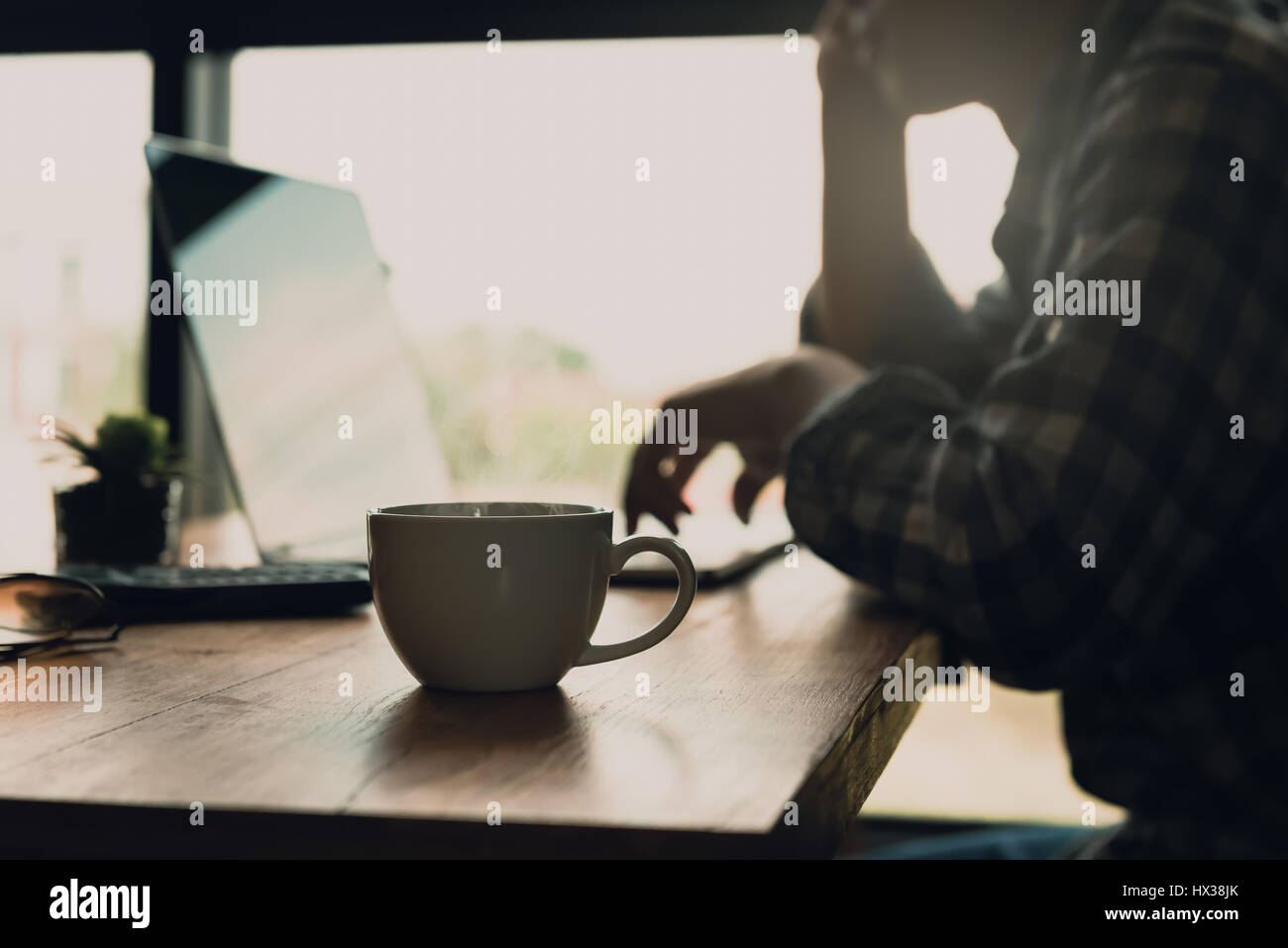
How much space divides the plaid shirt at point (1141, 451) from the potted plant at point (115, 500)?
21.8 inches

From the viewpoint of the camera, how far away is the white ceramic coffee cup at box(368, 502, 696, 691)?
0.49 m

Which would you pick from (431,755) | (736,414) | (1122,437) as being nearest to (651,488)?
(736,414)

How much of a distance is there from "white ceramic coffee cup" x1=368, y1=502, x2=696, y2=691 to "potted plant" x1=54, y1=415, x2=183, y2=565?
496 mm

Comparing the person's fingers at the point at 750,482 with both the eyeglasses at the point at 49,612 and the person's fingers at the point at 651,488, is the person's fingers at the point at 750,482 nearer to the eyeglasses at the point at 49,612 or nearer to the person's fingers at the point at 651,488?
the person's fingers at the point at 651,488

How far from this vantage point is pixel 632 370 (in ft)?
6.60

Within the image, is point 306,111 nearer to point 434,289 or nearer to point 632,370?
point 434,289

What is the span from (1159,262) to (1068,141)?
10.3 inches

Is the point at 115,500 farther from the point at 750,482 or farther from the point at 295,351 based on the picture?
the point at 750,482

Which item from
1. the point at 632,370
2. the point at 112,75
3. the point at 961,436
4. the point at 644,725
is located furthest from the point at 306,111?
the point at 644,725

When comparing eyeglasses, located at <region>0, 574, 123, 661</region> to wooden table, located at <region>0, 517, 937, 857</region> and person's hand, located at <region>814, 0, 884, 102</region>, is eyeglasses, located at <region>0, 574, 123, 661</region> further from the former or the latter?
person's hand, located at <region>814, 0, 884, 102</region>

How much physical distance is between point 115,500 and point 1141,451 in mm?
806

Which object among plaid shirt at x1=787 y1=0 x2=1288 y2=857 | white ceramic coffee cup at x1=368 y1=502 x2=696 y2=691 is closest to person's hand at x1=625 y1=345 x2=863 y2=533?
plaid shirt at x1=787 y1=0 x2=1288 y2=857

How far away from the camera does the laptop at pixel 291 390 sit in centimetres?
74

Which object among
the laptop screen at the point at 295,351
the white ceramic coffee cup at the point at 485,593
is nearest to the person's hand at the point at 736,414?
the laptop screen at the point at 295,351
